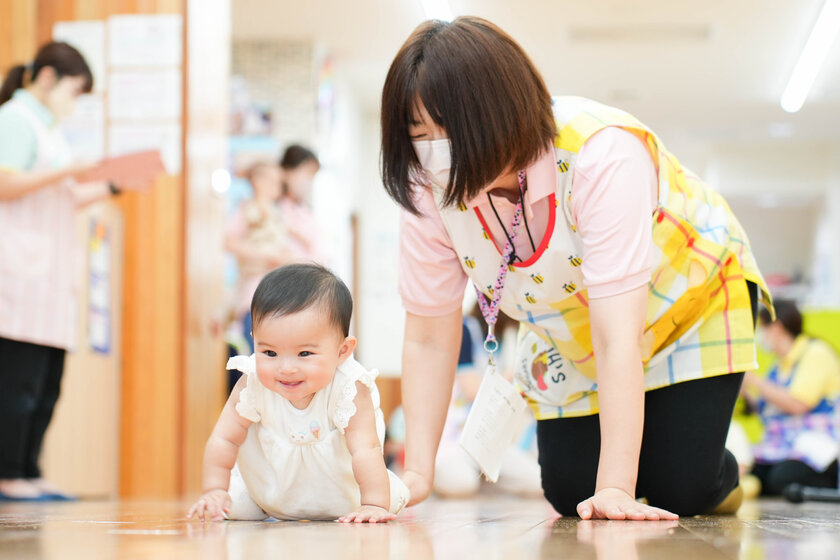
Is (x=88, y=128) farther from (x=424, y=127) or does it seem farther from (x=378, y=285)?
(x=378, y=285)

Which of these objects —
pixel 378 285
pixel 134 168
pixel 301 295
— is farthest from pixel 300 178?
pixel 378 285

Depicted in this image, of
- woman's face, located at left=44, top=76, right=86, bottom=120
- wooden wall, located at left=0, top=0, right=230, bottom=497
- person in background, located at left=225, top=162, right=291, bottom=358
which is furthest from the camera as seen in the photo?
person in background, located at left=225, top=162, right=291, bottom=358

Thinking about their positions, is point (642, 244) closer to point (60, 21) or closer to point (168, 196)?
point (168, 196)

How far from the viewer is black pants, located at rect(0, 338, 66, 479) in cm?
283

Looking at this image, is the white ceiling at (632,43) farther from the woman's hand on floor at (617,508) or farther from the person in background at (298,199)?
the woman's hand on floor at (617,508)

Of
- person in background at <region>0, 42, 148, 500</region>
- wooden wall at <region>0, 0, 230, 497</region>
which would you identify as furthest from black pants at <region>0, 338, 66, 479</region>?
wooden wall at <region>0, 0, 230, 497</region>

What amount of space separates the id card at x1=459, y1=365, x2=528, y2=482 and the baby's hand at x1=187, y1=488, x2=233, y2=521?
0.41m

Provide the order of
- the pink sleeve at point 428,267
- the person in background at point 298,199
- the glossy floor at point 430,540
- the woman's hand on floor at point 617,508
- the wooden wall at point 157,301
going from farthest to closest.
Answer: the person in background at point 298,199, the wooden wall at point 157,301, the pink sleeve at point 428,267, the woman's hand on floor at point 617,508, the glossy floor at point 430,540

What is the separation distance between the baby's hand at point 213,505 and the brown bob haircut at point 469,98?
546 mm

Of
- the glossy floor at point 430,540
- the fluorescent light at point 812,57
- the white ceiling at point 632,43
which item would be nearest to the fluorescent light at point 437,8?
the white ceiling at point 632,43

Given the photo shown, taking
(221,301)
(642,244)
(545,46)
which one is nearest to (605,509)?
(642,244)

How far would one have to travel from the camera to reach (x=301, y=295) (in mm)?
1446

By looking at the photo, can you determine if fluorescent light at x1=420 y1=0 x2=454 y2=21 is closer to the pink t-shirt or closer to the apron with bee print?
the apron with bee print

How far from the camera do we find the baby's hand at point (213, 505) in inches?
58.1
